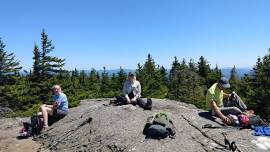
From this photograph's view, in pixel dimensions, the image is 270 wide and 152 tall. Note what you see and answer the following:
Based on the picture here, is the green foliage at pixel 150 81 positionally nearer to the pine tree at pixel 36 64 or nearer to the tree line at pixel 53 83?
the tree line at pixel 53 83

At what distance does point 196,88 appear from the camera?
206 ft

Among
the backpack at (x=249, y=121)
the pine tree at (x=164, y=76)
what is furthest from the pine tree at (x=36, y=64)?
the backpack at (x=249, y=121)

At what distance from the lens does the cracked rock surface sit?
10.8 m

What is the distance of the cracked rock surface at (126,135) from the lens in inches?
424

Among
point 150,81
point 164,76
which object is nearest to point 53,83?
point 150,81

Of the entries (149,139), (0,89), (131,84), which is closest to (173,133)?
(149,139)

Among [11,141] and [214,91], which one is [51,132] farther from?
[214,91]

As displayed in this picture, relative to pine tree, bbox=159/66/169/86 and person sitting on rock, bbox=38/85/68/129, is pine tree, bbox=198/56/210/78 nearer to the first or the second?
pine tree, bbox=159/66/169/86

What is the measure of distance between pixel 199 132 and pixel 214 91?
209 centimetres

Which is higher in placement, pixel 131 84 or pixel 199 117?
pixel 131 84

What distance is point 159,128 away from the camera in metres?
11.1

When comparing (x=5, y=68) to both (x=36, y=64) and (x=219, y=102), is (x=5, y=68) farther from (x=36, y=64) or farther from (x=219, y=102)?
(x=219, y=102)

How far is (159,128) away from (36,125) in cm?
603

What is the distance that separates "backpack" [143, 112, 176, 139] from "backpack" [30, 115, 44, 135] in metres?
5.15
